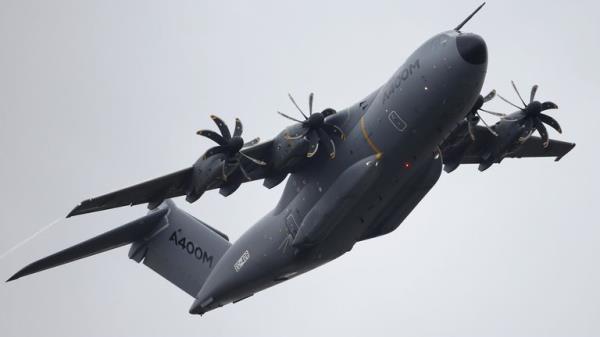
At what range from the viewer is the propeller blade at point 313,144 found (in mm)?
20656

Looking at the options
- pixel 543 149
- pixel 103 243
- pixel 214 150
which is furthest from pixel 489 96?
pixel 103 243

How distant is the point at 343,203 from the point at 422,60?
3.85 meters

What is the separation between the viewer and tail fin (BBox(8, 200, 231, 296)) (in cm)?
2470

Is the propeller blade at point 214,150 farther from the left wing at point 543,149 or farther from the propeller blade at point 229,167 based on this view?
the left wing at point 543,149

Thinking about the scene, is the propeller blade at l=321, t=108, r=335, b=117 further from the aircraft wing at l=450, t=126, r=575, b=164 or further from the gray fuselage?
the aircraft wing at l=450, t=126, r=575, b=164

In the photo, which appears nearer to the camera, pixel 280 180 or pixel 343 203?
pixel 343 203

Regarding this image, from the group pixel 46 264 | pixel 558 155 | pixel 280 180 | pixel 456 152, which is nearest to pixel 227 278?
pixel 280 180

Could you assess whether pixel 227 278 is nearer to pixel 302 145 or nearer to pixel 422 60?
pixel 302 145

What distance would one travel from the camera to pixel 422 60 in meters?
19.3

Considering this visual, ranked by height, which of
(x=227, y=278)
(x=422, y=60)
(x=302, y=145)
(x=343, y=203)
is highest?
(x=422, y=60)

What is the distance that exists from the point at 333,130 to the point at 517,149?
5805 millimetres

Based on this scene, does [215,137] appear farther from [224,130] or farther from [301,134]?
[301,134]

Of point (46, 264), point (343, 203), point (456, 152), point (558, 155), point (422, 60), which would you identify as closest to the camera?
point (422, 60)

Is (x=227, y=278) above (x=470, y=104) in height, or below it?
below
